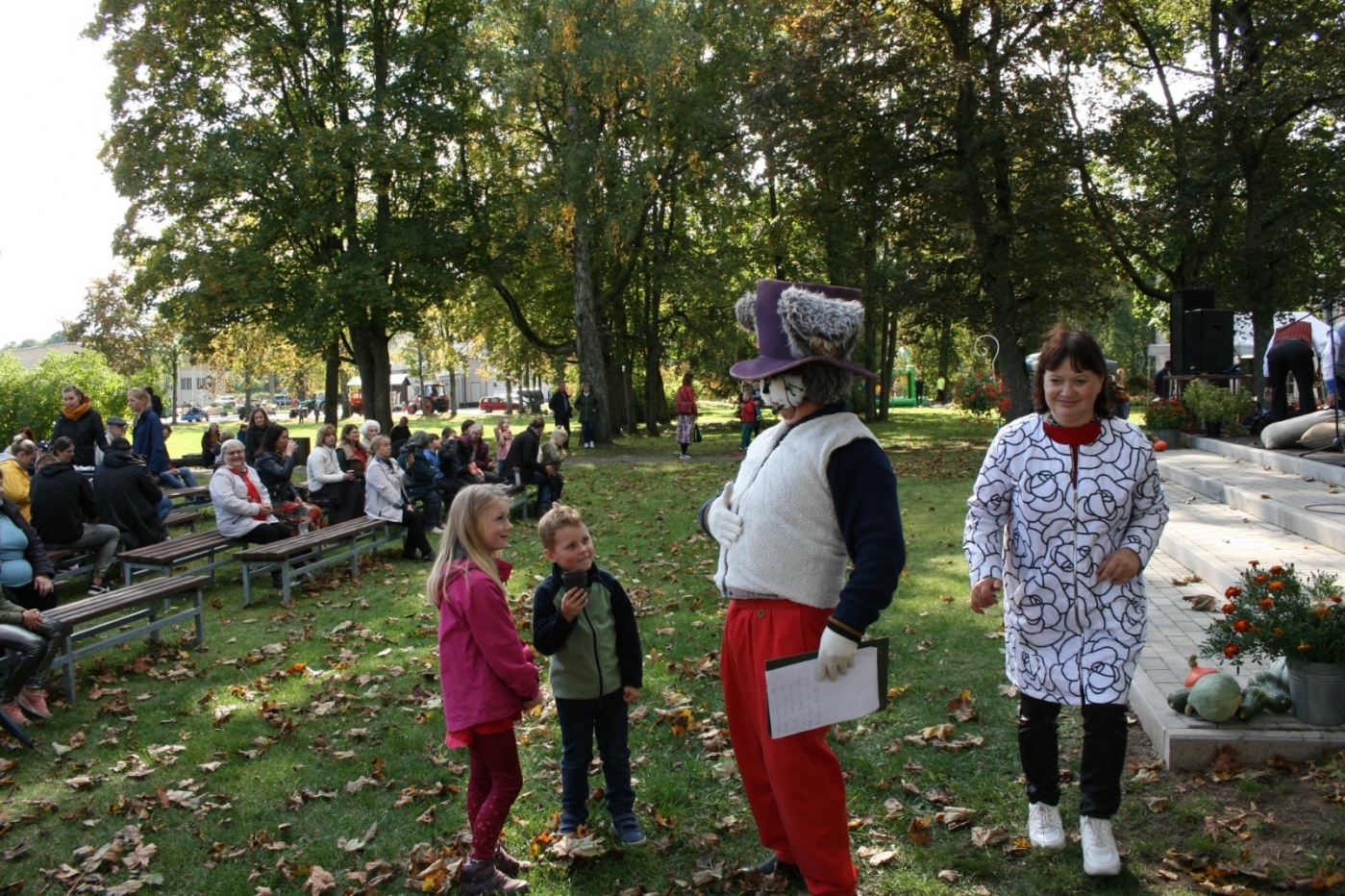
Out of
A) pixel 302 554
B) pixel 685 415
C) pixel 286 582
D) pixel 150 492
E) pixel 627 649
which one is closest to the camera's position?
pixel 627 649

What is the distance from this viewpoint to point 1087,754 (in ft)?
12.1

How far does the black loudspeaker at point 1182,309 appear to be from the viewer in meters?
17.7

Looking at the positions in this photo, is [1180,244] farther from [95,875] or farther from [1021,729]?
[95,875]

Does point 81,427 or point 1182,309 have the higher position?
point 1182,309

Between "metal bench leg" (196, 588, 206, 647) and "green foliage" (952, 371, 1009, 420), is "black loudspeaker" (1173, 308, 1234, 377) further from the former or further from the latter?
"metal bench leg" (196, 588, 206, 647)

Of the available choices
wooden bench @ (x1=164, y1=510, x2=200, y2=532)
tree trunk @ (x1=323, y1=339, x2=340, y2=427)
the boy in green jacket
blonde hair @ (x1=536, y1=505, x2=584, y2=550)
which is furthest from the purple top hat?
tree trunk @ (x1=323, y1=339, x2=340, y2=427)

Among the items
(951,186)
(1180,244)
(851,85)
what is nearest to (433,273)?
(851,85)

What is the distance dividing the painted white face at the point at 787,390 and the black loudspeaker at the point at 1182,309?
16.7 meters

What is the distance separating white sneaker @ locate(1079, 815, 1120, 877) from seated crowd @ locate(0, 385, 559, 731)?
566 cm

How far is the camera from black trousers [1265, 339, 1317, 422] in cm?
1614

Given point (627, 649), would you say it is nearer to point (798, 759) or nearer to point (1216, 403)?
point (798, 759)

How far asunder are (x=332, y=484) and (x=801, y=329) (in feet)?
33.1

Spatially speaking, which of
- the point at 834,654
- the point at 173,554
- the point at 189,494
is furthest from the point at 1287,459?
the point at 189,494

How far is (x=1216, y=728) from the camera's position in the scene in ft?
15.0
